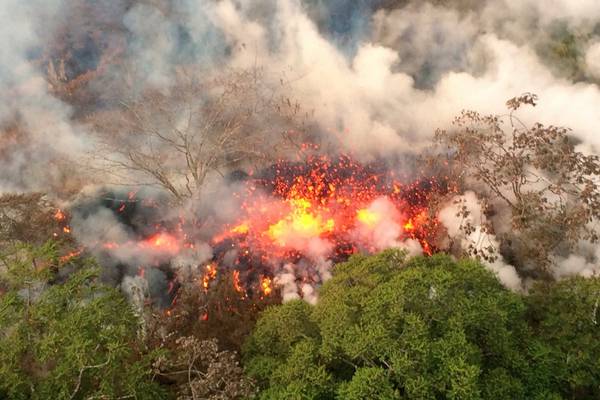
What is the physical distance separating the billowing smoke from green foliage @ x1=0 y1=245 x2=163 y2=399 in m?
11.7

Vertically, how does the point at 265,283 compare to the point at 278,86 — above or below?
below

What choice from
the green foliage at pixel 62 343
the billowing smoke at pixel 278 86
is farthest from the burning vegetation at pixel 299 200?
the billowing smoke at pixel 278 86

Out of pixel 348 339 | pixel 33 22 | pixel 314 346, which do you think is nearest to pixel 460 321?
pixel 348 339

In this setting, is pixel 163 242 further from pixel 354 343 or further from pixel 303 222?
pixel 354 343

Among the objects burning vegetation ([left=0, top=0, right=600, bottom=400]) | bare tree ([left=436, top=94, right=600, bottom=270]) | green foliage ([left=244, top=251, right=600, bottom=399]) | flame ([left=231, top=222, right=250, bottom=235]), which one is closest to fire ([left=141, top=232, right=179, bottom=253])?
burning vegetation ([left=0, top=0, right=600, bottom=400])

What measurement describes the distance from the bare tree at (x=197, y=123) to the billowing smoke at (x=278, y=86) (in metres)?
0.24

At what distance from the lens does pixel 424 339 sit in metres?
11.4

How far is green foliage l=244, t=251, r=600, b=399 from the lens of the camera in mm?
11172

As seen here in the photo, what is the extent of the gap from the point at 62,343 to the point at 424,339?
7.87 meters

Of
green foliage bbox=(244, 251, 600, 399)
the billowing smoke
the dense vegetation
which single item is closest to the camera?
the dense vegetation

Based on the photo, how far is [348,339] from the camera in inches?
466

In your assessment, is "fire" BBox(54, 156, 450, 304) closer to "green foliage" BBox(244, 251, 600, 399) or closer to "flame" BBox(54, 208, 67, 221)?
"flame" BBox(54, 208, 67, 221)

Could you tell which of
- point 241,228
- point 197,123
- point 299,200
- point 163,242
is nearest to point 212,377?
point 241,228

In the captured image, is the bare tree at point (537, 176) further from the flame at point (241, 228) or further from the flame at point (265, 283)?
Result: the flame at point (241, 228)
